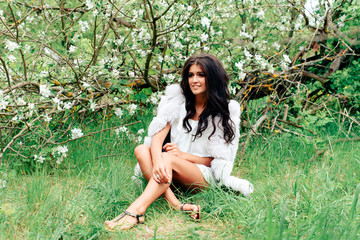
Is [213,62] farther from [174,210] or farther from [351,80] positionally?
[351,80]

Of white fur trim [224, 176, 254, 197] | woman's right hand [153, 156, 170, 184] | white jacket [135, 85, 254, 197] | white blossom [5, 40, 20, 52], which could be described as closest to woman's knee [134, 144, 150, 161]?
white jacket [135, 85, 254, 197]

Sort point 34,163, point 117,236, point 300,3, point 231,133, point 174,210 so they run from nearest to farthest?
point 117,236, point 174,210, point 231,133, point 34,163, point 300,3

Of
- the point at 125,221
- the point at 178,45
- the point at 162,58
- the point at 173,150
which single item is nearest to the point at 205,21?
the point at 178,45

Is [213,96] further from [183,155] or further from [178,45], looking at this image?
[178,45]

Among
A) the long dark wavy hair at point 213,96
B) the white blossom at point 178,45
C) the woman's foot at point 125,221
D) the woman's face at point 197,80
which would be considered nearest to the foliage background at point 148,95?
the white blossom at point 178,45

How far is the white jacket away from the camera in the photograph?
268cm

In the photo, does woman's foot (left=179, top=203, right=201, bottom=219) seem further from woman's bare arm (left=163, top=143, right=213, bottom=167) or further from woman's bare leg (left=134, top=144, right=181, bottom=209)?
woman's bare arm (left=163, top=143, right=213, bottom=167)

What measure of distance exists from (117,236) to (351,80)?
330cm

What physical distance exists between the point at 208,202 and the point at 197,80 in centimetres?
Result: 91

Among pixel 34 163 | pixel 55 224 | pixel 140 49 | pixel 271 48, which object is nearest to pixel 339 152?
pixel 271 48

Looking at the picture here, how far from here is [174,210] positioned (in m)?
2.54

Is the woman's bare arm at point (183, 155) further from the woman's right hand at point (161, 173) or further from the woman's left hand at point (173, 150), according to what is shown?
the woman's right hand at point (161, 173)

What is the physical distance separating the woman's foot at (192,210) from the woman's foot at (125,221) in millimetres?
290

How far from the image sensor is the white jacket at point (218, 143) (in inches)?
105
